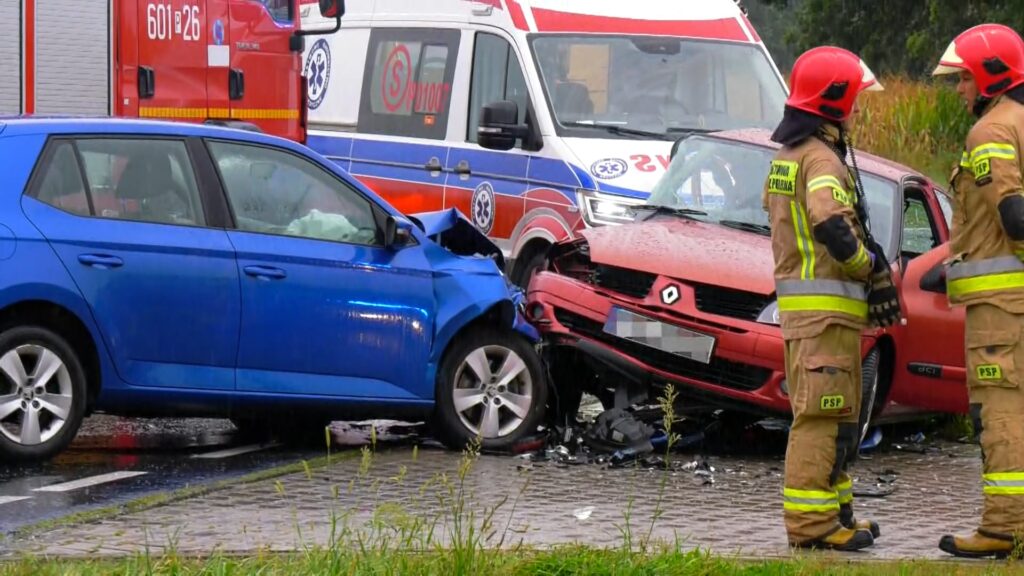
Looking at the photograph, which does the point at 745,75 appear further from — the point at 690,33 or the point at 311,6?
the point at 311,6

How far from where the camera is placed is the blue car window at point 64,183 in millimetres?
8594

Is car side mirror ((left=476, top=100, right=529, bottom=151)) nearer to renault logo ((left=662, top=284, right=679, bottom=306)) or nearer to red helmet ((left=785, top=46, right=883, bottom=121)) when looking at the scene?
renault logo ((left=662, top=284, right=679, bottom=306))

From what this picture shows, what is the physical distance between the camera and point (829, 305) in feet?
22.9

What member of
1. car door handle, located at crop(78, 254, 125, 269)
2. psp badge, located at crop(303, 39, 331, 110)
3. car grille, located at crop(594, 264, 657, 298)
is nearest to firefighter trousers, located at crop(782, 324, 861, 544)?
car grille, located at crop(594, 264, 657, 298)

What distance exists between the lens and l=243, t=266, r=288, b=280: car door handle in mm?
8906

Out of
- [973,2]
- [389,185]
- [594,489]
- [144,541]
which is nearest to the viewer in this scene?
[144,541]

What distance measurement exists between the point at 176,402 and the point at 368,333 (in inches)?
38.5

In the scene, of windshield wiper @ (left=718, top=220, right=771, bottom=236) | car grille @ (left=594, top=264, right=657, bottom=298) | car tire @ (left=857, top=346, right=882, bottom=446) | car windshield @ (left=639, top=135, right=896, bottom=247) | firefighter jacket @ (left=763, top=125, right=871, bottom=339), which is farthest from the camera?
car windshield @ (left=639, top=135, right=896, bottom=247)

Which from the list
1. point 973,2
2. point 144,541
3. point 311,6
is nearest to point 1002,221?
point 144,541

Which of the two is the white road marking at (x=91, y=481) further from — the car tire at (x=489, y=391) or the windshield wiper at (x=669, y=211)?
the windshield wiper at (x=669, y=211)

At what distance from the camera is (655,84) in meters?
13.1

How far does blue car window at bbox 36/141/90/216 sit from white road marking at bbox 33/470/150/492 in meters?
1.14

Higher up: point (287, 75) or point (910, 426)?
point (287, 75)

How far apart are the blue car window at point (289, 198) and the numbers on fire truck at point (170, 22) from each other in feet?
15.6
